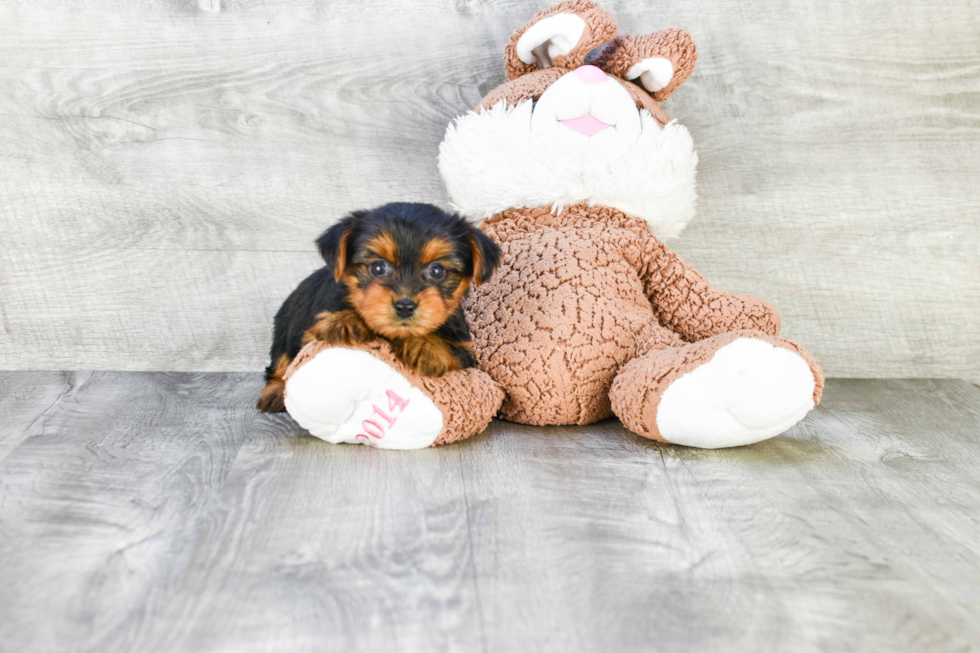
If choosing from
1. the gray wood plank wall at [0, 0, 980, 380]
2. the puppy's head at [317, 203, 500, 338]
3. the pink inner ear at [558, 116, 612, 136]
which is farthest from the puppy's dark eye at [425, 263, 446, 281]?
the gray wood plank wall at [0, 0, 980, 380]

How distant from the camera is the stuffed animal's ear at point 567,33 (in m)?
2.02

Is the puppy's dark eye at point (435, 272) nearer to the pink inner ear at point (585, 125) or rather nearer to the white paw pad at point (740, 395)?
the white paw pad at point (740, 395)

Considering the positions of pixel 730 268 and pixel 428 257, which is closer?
pixel 428 257

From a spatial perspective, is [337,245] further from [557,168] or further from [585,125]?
[585,125]

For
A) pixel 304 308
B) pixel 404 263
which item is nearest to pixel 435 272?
pixel 404 263

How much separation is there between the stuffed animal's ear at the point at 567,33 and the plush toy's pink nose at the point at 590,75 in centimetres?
8

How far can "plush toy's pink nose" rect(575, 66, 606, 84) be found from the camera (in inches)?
77.5

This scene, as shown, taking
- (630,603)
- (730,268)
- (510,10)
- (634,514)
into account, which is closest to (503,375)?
(634,514)

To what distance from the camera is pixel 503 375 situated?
1.84 meters

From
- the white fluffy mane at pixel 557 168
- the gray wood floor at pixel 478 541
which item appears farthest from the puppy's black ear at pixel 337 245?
the white fluffy mane at pixel 557 168

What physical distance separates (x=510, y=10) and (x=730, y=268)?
1.11m

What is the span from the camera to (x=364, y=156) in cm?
249

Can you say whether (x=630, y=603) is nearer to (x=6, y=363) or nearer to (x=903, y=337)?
(x=903, y=337)

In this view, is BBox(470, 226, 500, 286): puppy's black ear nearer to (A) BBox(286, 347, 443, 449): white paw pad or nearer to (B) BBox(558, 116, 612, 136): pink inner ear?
(A) BBox(286, 347, 443, 449): white paw pad
